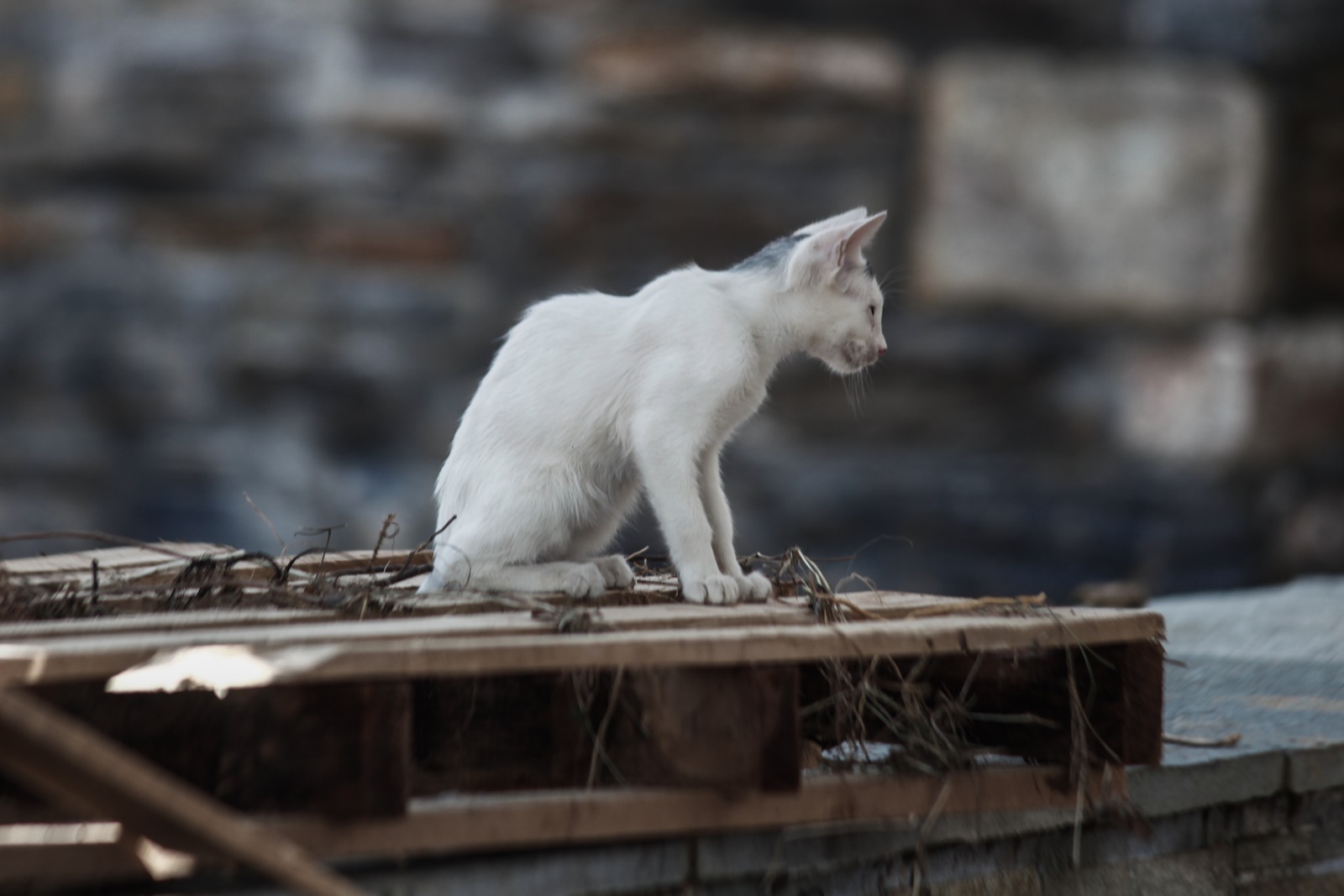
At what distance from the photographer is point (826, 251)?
2.56m

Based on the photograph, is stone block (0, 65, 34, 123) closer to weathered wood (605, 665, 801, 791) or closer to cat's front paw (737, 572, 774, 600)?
cat's front paw (737, 572, 774, 600)

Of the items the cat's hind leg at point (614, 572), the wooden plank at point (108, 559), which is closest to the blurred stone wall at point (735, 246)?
the wooden plank at point (108, 559)

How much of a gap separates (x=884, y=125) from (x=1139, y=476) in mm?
2123

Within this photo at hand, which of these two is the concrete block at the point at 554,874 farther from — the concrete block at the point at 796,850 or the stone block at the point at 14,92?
the stone block at the point at 14,92

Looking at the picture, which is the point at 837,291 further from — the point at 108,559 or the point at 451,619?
the point at 108,559

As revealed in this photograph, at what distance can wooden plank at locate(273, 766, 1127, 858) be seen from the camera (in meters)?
1.71

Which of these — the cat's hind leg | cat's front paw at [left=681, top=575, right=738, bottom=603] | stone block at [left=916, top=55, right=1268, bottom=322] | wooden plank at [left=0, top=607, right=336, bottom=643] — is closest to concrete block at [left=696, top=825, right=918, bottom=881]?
cat's front paw at [left=681, top=575, right=738, bottom=603]

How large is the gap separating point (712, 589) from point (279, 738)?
32.4 inches

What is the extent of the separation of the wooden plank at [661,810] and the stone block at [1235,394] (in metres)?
4.67

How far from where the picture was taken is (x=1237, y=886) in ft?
8.36

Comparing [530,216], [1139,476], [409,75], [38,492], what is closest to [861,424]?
[1139,476]

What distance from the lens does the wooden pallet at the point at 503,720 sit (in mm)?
1622

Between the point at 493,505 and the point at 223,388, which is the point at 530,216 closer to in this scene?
the point at 223,388

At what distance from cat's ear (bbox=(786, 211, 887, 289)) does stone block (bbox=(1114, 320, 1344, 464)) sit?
4.30 m
